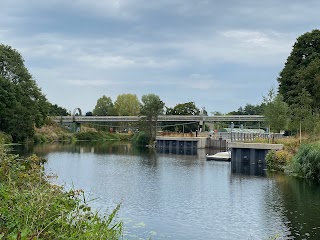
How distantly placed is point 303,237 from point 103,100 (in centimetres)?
13524

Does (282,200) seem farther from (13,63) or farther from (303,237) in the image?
(13,63)

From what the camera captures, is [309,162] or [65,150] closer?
[309,162]

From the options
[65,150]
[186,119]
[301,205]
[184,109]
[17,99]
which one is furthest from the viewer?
[184,109]

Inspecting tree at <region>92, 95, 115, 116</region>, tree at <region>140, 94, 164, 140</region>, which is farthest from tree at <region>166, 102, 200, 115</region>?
tree at <region>140, 94, 164, 140</region>

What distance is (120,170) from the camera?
1585 inches

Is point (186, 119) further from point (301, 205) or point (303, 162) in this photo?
point (301, 205)

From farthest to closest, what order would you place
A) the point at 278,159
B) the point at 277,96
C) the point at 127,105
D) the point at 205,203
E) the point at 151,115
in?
the point at 127,105, the point at 151,115, the point at 277,96, the point at 278,159, the point at 205,203

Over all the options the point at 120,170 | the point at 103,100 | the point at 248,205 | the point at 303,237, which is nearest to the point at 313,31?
the point at 120,170

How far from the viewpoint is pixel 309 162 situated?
111 feet

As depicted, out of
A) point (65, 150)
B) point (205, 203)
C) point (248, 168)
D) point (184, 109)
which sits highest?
point (184, 109)

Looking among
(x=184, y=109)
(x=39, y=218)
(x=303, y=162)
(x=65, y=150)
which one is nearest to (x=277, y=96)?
(x=303, y=162)

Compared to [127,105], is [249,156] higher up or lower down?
lower down

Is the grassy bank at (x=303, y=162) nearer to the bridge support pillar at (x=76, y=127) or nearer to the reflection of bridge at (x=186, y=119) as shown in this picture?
the reflection of bridge at (x=186, y=119)

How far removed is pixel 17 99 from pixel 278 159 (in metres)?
42.2
